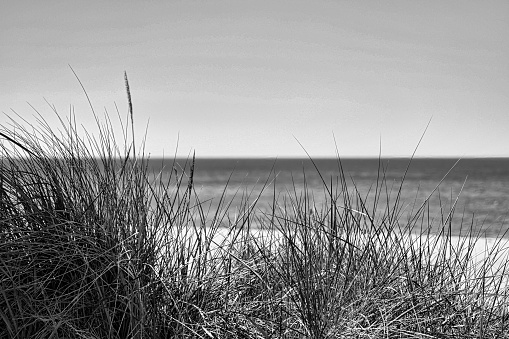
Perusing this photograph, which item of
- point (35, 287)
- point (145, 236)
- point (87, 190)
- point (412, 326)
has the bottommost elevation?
point (412, 326)

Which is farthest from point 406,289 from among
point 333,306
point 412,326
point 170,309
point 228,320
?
point 170,309

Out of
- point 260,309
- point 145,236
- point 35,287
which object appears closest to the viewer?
point 35,287

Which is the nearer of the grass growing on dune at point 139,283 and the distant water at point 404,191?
the grass growing on dune at point 139,283

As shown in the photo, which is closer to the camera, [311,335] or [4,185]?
[311,335]

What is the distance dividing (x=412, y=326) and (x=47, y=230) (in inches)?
43.4

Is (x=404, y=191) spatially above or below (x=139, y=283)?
below

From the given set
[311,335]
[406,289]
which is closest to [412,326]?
[406,289]

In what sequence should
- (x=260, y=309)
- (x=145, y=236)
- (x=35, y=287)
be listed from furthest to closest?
1. (x=260, y=309)
2. (x=145, y=236)
3. (x=35, y=287)

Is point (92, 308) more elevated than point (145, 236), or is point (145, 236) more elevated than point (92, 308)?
point (145, 236)

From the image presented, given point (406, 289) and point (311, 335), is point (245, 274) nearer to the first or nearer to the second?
point (311, 335)

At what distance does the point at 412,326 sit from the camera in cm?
163

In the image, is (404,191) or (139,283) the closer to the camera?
(139,283)

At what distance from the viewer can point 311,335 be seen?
1.51 meters

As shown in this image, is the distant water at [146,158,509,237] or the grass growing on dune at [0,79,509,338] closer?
the grass growing on dune at [0,79,509,338]
